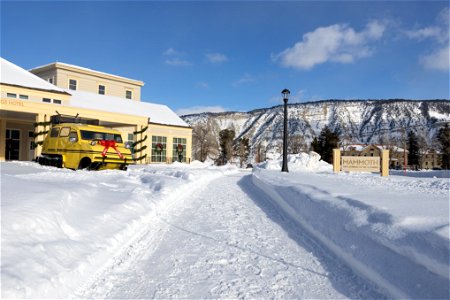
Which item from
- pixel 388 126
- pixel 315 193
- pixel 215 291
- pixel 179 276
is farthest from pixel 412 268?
pixel 388 126

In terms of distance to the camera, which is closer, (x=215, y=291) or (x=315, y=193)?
(x=215, y=291)

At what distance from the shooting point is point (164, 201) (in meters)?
8.59

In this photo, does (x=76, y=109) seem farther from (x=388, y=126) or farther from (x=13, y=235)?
(x=388, y=126)

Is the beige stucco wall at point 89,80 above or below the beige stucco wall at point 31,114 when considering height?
above

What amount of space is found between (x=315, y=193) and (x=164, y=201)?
12.7ft

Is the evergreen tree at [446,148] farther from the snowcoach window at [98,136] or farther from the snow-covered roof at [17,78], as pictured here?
the snow-covered roof at [17,78]

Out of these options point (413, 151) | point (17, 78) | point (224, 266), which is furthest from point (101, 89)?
point (413, 151)

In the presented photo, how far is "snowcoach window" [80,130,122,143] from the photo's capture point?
1580cm

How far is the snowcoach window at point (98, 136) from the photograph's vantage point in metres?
15.8

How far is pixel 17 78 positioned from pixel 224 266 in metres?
25.1

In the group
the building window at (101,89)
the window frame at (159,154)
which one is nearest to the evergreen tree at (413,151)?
the window frame at (159,154)

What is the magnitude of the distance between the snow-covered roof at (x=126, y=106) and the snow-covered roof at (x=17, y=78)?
12.0 ft

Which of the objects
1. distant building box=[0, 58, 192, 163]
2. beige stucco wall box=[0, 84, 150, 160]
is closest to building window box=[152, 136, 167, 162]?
distant building box=[0, 58, 192, 163]

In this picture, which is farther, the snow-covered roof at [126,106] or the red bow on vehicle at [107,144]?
the snow-covered roof at [126,106]
